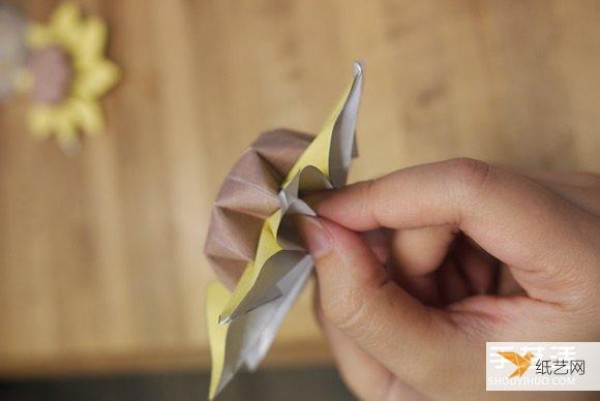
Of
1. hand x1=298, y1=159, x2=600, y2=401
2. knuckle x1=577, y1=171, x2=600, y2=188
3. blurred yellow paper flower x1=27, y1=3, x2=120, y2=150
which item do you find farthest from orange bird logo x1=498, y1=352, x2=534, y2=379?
blurred yellow paper flower x1=27, y1=3, x2=120, y2=150

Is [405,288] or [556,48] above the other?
[556,48]

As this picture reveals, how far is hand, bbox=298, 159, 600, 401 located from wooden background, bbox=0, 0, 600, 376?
14cm

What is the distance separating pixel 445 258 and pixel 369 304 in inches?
3.6

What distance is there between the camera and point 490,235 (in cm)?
35

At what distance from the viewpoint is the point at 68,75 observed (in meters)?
0.73

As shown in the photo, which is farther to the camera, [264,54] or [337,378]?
[337,378]

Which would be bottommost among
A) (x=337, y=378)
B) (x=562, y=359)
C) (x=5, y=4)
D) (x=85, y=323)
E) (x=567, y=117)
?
(x=337, y=378)

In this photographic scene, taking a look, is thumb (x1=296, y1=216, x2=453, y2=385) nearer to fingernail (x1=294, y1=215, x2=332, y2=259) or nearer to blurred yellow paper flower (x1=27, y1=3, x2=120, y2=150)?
fingernail (x1=294, y1=215, x2=332, y2=259)

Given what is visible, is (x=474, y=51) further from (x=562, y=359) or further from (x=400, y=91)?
(x=562, y=359)

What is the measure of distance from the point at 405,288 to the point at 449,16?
26 cm

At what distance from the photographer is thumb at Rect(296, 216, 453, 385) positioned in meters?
0.38

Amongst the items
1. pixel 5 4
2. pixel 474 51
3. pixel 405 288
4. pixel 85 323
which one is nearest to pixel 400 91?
pixel 474 51

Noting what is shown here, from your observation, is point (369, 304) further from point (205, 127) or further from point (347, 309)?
point (205, 127)

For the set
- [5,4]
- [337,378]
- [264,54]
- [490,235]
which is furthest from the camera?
[337,378]
